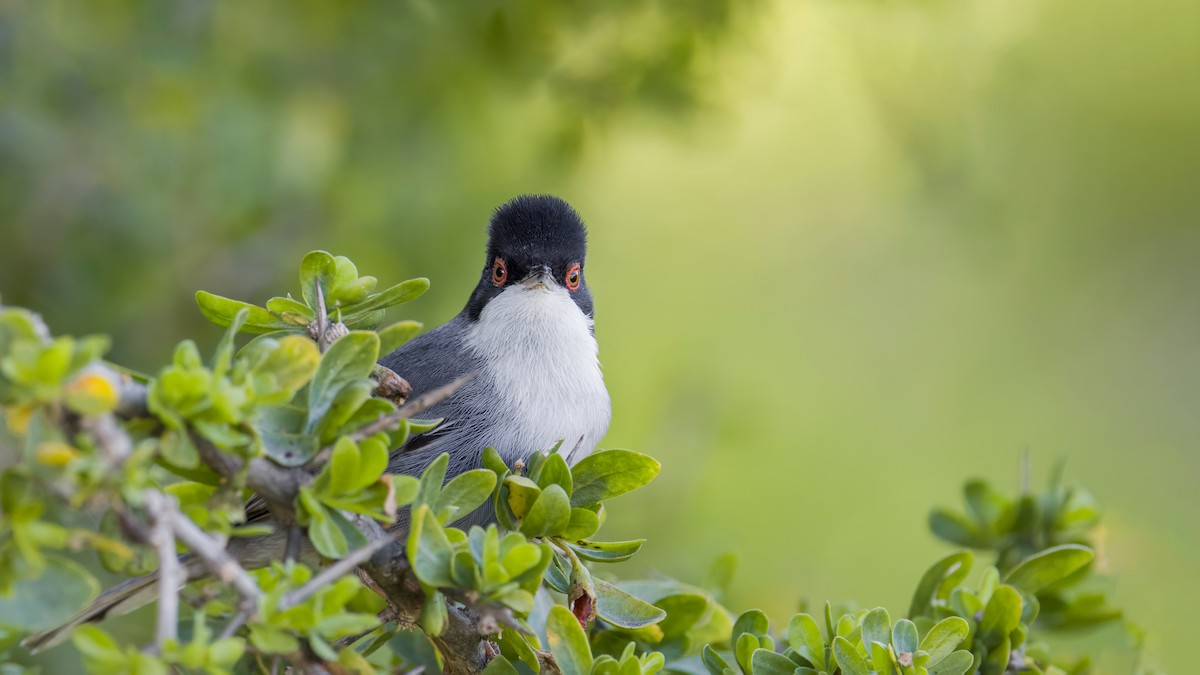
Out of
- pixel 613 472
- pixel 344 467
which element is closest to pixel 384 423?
pixel 344 467

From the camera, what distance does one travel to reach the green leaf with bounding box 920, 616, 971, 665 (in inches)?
74.9

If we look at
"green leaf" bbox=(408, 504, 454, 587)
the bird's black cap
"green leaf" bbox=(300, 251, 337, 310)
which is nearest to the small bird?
the bird's black cap

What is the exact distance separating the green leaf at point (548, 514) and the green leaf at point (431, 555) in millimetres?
230

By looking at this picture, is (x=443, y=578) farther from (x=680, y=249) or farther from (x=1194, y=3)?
(x=1194, y=3)

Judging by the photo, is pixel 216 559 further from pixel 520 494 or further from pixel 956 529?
pixel 956 529

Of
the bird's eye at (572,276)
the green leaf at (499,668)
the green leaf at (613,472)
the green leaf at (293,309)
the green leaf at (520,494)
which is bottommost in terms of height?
the green leaf at (499,668)

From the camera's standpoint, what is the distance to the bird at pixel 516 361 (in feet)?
10.5

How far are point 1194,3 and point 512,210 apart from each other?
7326 millimetres

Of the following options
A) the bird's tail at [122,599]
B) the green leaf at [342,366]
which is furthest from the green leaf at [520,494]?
the bird's tail at [122,599]

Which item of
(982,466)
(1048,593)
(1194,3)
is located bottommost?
(1048,593)

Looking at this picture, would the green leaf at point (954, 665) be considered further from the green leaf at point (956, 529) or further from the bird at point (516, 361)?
the bird at point (516, 361)

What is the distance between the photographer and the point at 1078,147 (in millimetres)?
8758

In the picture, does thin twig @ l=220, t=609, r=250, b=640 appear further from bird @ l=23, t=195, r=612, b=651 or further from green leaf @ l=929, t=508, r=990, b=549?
green leaf @ l=929, t=508, r=990, b=549

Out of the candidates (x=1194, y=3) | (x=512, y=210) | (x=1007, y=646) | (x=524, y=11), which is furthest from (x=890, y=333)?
(x=1007, y=646)
